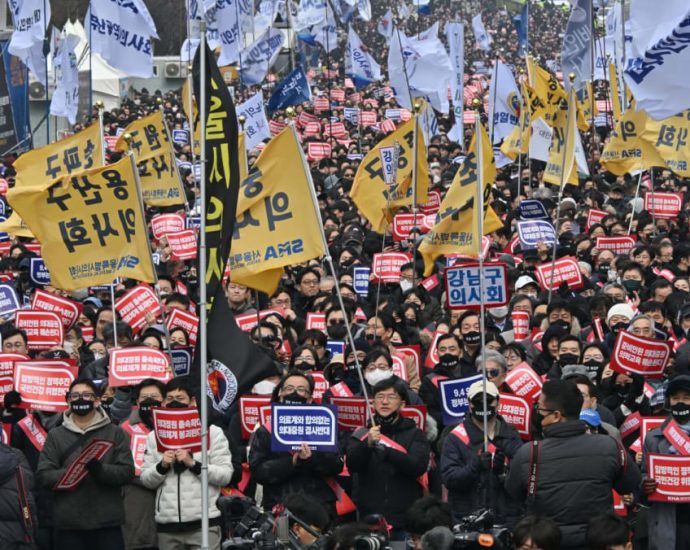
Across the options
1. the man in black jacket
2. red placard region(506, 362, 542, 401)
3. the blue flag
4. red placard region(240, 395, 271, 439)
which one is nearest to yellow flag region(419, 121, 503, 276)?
red placard region(506, 362, 542, 401)

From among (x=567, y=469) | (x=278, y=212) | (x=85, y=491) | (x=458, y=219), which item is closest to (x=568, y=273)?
(x=458, y=219)

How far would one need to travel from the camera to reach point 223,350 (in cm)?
811

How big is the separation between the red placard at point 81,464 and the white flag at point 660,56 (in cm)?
399

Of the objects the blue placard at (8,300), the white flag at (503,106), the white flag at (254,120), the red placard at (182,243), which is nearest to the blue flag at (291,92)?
the white flag at (503,106)

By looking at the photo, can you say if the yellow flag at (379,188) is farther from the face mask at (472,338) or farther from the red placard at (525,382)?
the red placard at (525,382)

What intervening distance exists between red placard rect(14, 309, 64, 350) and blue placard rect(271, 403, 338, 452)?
4236mm

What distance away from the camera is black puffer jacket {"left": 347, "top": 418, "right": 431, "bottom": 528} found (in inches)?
341

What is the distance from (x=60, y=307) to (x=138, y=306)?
626mm

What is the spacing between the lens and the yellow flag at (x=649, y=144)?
49.9 ft

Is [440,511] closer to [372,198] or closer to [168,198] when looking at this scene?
[372,198]

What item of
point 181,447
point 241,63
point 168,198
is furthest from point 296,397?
point 241,63

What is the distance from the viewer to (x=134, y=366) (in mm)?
10531

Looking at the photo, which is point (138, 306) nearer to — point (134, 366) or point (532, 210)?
point (134, 366)

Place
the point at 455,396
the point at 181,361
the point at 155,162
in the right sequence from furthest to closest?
the point at 155,162 → the point at 181,361 → the point at 455,396
